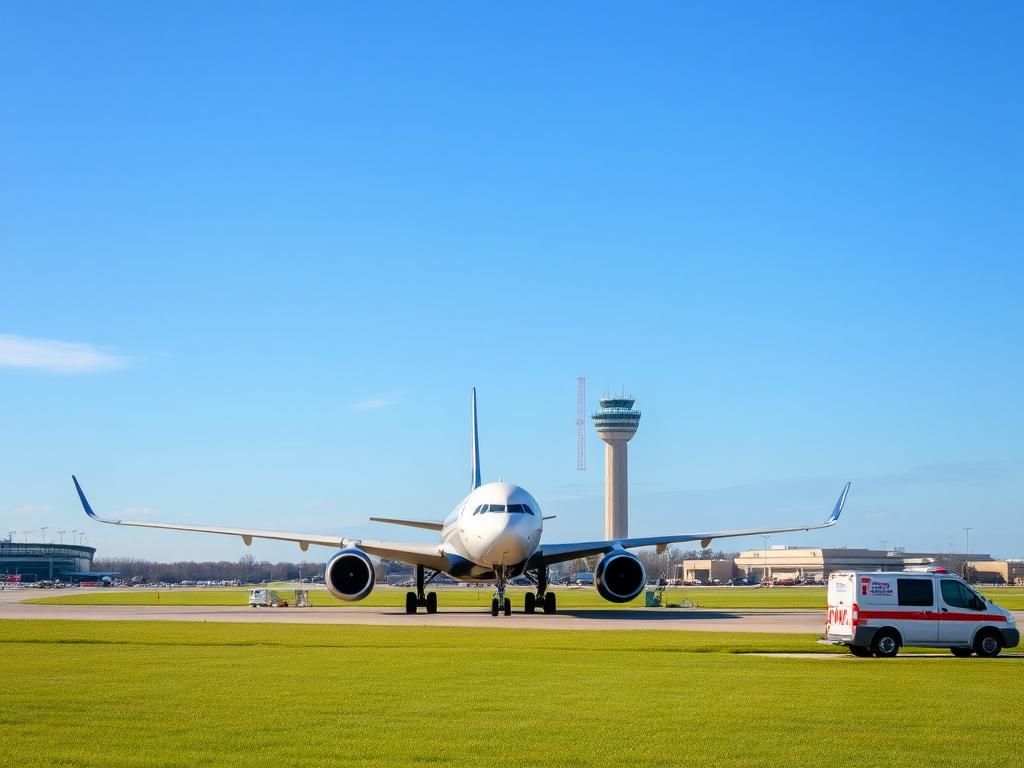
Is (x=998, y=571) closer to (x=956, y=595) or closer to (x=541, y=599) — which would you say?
(x=541, y=599)

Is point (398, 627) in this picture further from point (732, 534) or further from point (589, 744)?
point (589, 744)

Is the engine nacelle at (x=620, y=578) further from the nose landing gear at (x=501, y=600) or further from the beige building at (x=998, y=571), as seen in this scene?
the beige building at (x=998, y=571)

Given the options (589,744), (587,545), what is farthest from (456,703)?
(587,545)

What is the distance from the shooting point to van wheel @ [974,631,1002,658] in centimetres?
2286

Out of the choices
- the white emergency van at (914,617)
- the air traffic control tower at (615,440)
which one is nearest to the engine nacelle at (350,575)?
the white emergency van at (914,617)

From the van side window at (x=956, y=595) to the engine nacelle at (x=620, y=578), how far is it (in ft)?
64.0

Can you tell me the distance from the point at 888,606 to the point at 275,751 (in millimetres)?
15178

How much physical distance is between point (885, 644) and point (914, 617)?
0.80m

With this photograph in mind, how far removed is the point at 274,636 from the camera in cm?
2738

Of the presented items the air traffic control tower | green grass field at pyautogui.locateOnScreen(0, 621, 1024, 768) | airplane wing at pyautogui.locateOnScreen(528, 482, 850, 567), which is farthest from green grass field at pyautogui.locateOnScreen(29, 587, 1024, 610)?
the air traffic control tower

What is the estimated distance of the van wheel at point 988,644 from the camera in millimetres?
22859

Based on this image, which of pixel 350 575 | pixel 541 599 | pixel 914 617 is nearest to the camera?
pixel 914 617

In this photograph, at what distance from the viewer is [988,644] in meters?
22.9

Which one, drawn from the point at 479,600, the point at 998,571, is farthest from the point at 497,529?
the point at 998,571
